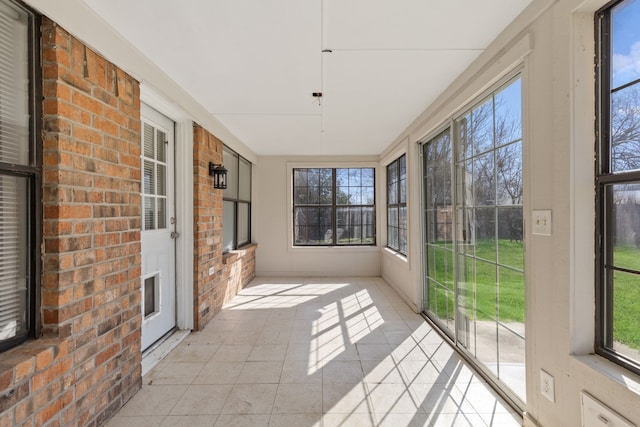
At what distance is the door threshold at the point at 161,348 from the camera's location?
250 cm

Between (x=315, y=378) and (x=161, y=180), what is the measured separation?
2.29 m

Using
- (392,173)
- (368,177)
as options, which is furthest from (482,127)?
(368,177)

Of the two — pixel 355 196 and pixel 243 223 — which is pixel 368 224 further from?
pixel 243 223

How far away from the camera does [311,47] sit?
2.07 meters

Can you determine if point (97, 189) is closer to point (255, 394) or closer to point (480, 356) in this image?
point (255, 394)

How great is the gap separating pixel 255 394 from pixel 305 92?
8.35 ft

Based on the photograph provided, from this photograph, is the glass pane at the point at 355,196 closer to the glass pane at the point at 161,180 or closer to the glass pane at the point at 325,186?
the glass pane at the point at 325,186

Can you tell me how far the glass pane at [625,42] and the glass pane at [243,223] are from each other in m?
4.67

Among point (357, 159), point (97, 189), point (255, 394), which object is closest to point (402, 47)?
point (97, 189)

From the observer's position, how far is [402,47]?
2078mm

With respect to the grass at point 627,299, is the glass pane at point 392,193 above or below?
above

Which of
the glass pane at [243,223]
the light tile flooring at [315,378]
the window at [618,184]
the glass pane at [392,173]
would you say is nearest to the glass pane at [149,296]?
the light tile flooring at [315,378]

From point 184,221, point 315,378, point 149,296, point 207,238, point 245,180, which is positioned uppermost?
point 245,180

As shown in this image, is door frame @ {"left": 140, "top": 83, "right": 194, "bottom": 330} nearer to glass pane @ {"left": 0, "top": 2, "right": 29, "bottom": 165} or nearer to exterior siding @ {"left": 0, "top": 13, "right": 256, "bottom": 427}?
exterior siding @ {"left": 0, "top": 13, "right": 256, "bottom": 427}
